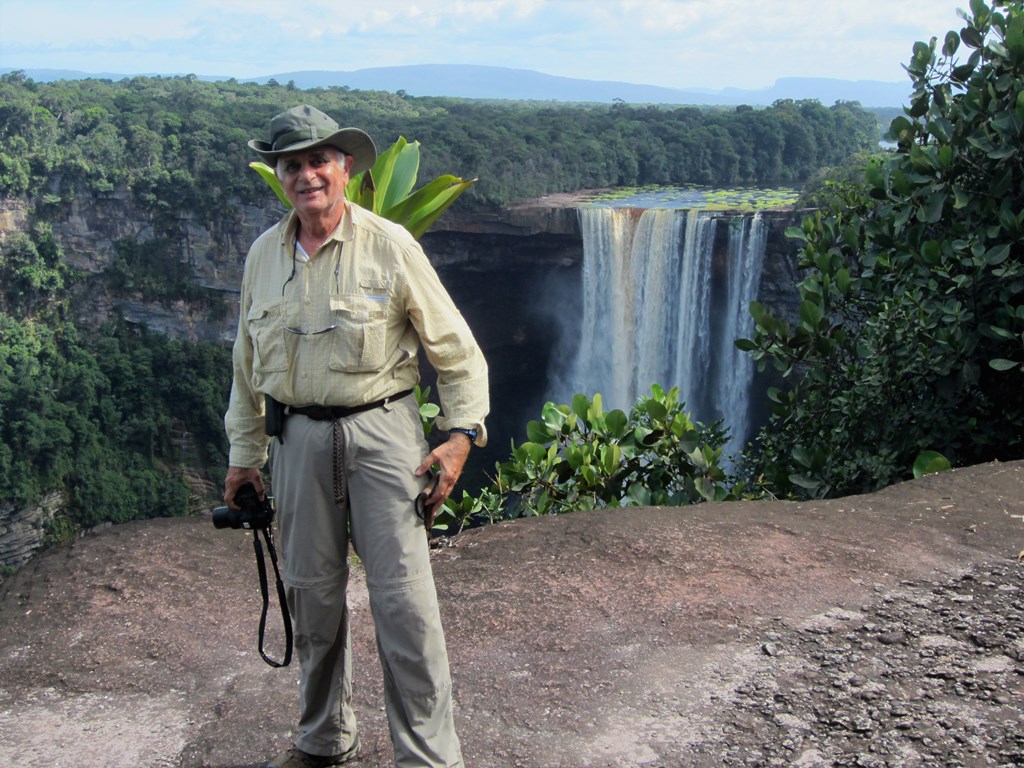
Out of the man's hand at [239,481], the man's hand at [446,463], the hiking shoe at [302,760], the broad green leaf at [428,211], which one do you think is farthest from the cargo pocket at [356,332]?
the broad green leaf at [428,211]

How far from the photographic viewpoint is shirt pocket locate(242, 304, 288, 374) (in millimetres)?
2312

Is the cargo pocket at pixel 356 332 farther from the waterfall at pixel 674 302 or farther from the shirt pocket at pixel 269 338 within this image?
the waterfall at pixel 674 302

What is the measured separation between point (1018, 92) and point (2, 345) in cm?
3072

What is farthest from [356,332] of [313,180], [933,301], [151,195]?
[151,195]

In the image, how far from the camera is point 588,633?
3.12m

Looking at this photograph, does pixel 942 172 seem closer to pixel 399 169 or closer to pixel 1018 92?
pixel 1018 92

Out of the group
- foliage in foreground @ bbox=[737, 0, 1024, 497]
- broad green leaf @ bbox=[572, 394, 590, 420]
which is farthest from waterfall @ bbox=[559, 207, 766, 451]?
broad green leaf @ bbox=[572, 394, 590, 420]

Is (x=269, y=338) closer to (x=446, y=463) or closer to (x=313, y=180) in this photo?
(x=313, y=180)

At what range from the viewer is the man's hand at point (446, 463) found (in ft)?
7.45

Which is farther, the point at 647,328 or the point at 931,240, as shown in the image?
the point at 647,328

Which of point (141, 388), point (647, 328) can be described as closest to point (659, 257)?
point (647, 328)

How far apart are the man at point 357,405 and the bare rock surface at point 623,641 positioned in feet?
1.38

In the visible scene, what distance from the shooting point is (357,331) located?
89.2 inches

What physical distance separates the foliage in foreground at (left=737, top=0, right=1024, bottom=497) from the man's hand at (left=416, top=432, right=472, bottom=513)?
294cm
